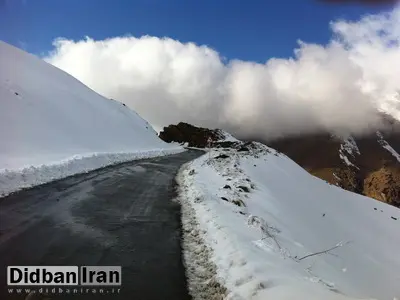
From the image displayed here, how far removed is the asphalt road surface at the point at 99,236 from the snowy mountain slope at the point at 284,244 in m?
0.52

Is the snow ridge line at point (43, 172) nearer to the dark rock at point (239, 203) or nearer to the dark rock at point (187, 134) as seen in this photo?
the dark rock at point (239, 203)

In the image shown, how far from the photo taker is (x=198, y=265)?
7199 mm

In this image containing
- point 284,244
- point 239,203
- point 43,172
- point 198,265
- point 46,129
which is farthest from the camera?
point 46,129

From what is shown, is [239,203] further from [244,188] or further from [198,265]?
[198,265]

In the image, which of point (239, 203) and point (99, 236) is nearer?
point (99, 236)

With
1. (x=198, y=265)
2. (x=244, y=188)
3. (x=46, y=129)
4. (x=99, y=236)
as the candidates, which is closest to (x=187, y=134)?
(x=46, y=129)

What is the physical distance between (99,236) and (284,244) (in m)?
5.14

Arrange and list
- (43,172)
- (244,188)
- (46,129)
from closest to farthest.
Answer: (43,172), (244,188), (46,129)

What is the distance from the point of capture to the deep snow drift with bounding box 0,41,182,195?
16781 millimetres

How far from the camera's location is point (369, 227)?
81.4ft

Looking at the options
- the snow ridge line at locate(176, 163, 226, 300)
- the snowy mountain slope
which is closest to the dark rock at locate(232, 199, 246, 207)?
the snowy mountain slope

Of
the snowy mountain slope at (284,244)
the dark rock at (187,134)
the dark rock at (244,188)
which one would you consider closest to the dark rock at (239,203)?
the snowy mountain slope at (284,244)

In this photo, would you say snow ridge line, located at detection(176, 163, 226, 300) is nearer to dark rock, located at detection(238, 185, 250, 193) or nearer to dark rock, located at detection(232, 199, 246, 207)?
dark rock, located at detection(232, 199, 246, 207)

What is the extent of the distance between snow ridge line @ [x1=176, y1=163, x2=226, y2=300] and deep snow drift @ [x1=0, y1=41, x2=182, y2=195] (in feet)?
19.8
